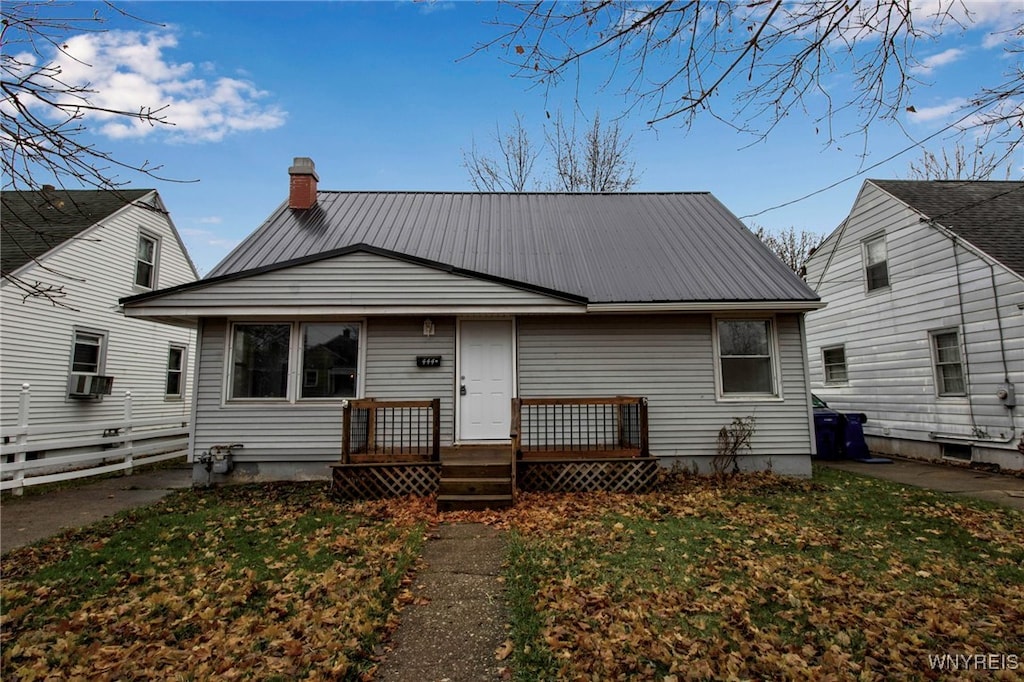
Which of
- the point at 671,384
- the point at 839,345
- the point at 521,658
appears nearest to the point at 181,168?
the point at 521,658

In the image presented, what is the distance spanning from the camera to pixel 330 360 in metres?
8.13

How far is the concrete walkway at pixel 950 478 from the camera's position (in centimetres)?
707

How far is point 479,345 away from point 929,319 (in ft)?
31.6

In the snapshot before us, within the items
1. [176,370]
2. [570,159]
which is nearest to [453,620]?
[176,370]

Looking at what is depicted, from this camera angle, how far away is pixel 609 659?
9.34 ft

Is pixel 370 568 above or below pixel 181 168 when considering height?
below

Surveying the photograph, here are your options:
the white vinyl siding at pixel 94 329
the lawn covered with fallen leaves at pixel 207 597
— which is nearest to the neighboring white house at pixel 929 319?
the lawn covered with fallen leaves at pixel 207 597

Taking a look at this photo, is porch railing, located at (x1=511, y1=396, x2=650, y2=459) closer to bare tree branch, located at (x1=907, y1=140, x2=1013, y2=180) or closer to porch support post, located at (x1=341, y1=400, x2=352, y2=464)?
porch support post, located at (x1=341, y1=400, x2=352, y2=464)

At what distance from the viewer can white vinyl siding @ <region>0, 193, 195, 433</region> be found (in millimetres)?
9867

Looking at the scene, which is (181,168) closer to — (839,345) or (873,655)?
(873,655)

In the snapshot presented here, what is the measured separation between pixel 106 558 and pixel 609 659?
4.78 metres

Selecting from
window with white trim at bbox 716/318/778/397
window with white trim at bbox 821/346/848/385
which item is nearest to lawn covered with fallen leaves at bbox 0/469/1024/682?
window with white trim at bbox 716/318/778/397

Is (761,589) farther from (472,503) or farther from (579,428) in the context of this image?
(579,428)

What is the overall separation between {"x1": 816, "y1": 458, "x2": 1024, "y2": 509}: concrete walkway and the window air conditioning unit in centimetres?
1627
